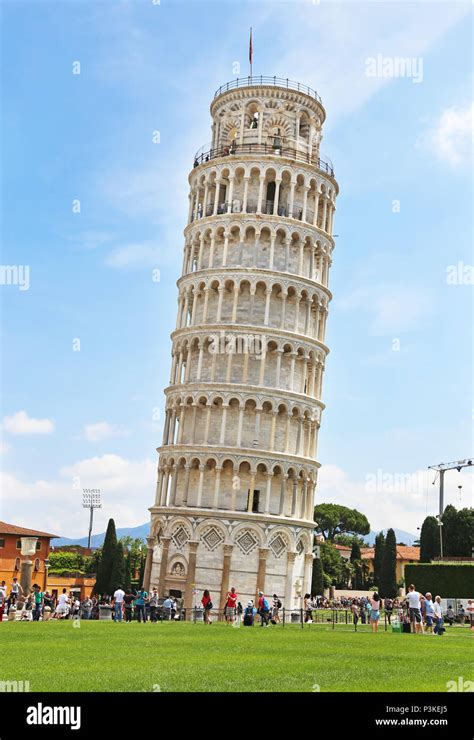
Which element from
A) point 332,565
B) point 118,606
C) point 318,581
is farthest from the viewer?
point 332,565

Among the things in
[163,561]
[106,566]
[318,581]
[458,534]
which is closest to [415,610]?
[163,561]

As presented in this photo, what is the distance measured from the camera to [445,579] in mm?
64562

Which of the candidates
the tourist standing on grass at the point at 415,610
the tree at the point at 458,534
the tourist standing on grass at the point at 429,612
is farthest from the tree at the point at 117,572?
the tourist standing on grass at the point at 429,612

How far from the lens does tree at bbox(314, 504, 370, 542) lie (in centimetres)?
12350

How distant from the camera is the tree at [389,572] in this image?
86062 mm

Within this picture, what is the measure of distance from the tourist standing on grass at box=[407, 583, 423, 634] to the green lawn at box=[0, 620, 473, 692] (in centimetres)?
177

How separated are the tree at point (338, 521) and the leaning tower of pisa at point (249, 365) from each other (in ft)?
216

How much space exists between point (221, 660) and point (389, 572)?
71.7 meters

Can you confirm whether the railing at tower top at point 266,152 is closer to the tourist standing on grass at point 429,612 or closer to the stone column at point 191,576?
the stone column at point 191,576

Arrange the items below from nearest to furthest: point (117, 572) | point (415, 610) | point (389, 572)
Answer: point (415, 610), point (117, 572), point (389, 572)

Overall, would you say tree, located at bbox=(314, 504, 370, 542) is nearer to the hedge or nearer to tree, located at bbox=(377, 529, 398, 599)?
tree, located at bbox=(377, 529, 398, 599)

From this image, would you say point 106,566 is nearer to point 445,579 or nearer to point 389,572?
point 389,572
